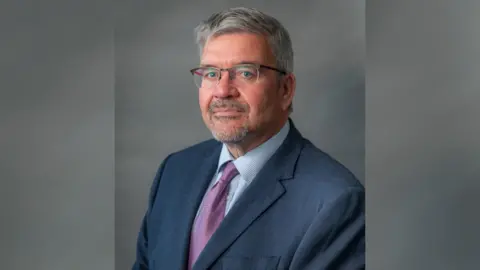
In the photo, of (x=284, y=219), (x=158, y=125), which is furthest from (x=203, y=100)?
(x=284, y=219)

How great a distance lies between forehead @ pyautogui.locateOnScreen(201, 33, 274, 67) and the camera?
1.36 meters

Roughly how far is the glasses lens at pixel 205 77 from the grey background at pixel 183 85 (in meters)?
0.03

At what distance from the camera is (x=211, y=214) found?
4.67 feet

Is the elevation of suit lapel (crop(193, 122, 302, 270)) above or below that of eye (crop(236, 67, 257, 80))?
below

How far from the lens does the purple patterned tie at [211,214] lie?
→ 142 cm

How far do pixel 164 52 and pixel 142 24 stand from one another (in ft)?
0.30

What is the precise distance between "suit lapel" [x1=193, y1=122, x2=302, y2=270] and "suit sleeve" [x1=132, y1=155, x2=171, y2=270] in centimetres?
18

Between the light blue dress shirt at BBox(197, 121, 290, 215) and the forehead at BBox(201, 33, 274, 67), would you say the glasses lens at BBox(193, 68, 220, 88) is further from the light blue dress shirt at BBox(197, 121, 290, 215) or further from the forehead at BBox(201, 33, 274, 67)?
the light blue dress shirt at BBox(197, 121, 290, 215)

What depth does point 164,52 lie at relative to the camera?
1.54 meters

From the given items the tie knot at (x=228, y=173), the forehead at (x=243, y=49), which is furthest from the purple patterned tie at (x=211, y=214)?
the forehead at (x=243, y=49)
